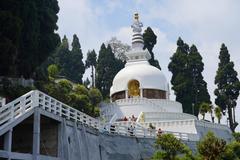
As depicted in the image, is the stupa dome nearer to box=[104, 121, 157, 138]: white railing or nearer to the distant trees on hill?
box=[104, 121, 157, 138]: white railing

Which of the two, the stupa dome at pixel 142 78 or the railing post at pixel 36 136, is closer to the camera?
the railing post at pixel 36 136

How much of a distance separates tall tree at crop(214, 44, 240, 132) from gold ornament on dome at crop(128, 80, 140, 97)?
9.74 meters

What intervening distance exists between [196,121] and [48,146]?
17973 mm

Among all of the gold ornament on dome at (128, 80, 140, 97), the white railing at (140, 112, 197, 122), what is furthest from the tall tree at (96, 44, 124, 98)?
the white railing at (140, 112, 197, 122)

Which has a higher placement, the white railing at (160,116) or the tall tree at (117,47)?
the tall tree at (117,47)

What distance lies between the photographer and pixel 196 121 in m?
36.6

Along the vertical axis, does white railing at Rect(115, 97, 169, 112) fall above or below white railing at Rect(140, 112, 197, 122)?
above

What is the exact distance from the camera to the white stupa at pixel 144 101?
3988 centimetres

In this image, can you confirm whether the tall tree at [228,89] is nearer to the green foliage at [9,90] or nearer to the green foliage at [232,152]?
the green foliage at [232,152]

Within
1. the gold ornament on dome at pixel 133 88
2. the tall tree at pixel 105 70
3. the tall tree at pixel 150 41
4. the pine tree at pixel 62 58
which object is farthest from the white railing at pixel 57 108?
the pine tree at pixel 62 58

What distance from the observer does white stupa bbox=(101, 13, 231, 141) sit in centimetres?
3988

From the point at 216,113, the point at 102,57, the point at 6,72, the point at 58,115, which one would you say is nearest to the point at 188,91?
the point at 216,113

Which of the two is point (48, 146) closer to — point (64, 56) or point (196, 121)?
point (196, 121)

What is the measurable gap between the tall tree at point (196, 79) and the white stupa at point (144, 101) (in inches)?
186
